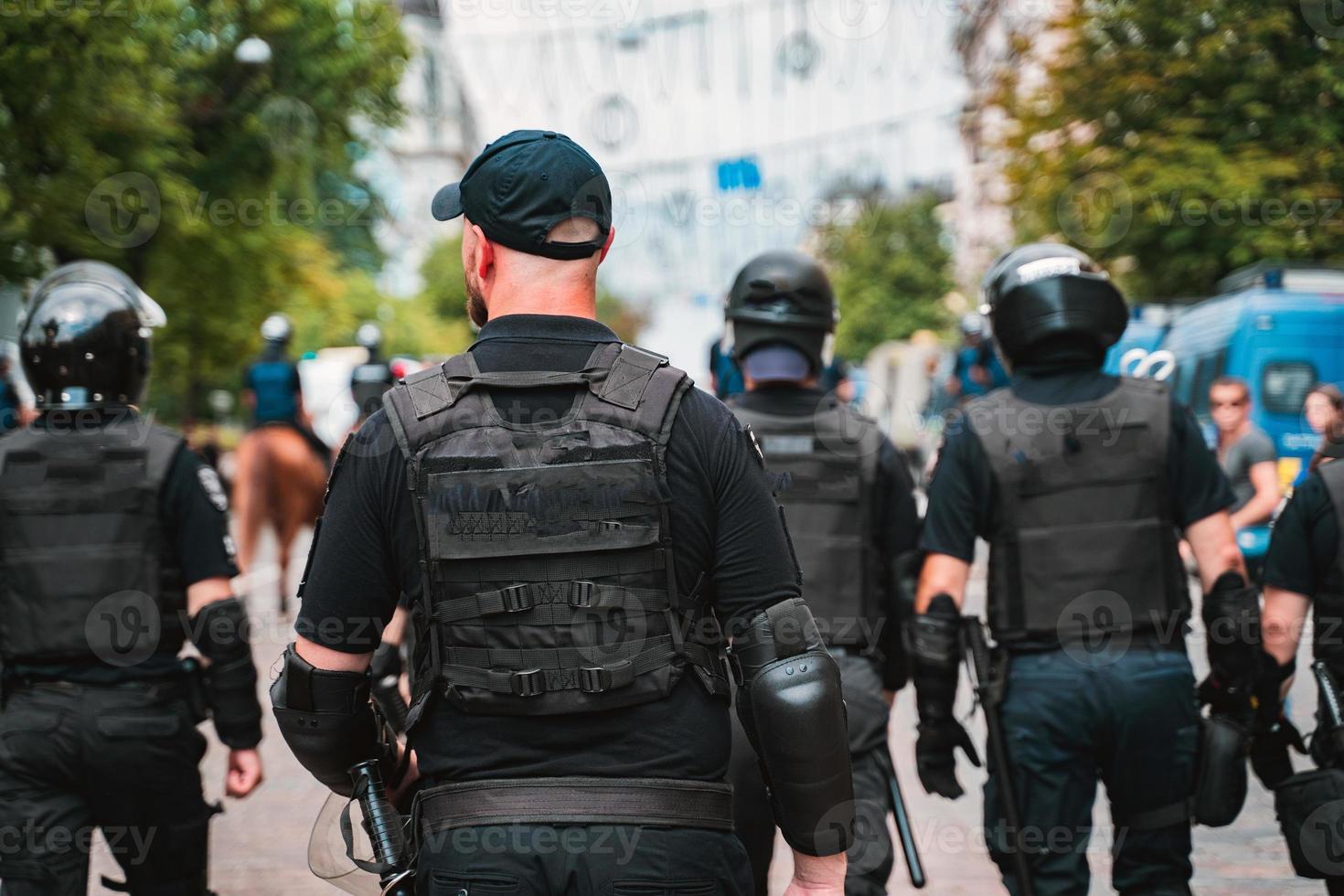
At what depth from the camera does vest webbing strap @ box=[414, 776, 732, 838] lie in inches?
88.0

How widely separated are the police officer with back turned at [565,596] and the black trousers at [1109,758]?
4.90 feet

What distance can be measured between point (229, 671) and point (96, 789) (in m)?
0.41

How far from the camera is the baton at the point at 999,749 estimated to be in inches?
146

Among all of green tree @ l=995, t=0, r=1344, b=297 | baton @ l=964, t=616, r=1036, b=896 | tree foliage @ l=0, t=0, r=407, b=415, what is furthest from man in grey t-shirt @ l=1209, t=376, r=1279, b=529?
tree foliage @ l=0, t=0, r=407, b=415

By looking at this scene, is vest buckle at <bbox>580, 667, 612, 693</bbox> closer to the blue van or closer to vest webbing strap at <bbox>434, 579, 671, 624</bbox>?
vest webbing strap at <bbox>434, 579, 671, 624</bbox>

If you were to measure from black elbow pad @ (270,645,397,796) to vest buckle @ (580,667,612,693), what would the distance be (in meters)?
0.43

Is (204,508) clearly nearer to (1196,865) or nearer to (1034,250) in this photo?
(1034,250)

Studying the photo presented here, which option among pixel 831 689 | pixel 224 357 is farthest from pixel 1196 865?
pixel 224 357

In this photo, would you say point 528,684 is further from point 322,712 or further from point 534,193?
point 534,193

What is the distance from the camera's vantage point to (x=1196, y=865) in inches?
216

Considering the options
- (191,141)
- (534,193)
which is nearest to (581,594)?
(534,193)

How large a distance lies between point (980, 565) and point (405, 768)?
12.4 meters

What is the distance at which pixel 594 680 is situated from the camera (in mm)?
2248

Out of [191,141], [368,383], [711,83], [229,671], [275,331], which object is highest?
[711,83]
